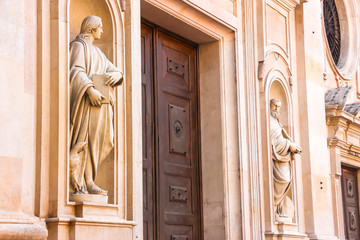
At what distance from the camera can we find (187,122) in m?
10.2

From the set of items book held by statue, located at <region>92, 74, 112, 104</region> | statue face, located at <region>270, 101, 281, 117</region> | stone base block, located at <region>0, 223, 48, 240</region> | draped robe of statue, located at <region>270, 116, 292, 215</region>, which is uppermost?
statue face, located at <region>270, 101, 281, 117</region>

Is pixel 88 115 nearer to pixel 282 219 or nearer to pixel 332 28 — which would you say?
pixel 282 219

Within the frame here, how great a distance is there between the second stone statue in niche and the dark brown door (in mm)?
2113

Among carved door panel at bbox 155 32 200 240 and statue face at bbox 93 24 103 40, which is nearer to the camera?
statue face at bbox 93 24 103 40

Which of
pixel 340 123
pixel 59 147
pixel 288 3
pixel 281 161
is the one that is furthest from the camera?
pixel 340 123

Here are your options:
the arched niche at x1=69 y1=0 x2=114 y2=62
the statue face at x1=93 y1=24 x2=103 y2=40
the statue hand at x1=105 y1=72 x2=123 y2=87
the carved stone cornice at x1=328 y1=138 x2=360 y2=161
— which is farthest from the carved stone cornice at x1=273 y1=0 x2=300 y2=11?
the statue hand at x1=105 y1=72 x2=123 y2=87

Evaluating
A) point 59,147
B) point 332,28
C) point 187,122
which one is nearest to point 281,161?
point 187,122

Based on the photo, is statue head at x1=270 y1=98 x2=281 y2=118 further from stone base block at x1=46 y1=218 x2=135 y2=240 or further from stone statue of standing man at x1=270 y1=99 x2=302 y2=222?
stone base block at x1=46 y1=218 x2=135 y2=240

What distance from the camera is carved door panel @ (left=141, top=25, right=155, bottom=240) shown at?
9061mm

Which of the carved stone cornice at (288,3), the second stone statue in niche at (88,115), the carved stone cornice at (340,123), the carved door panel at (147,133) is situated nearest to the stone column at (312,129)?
the carved stone cornice at (288,3)

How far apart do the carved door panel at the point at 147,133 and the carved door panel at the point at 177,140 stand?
128mm

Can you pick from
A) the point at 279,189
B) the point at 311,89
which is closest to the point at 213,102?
the point at 279,189

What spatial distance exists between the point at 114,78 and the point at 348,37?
31.6 ft

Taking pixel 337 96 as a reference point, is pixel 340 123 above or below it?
below
